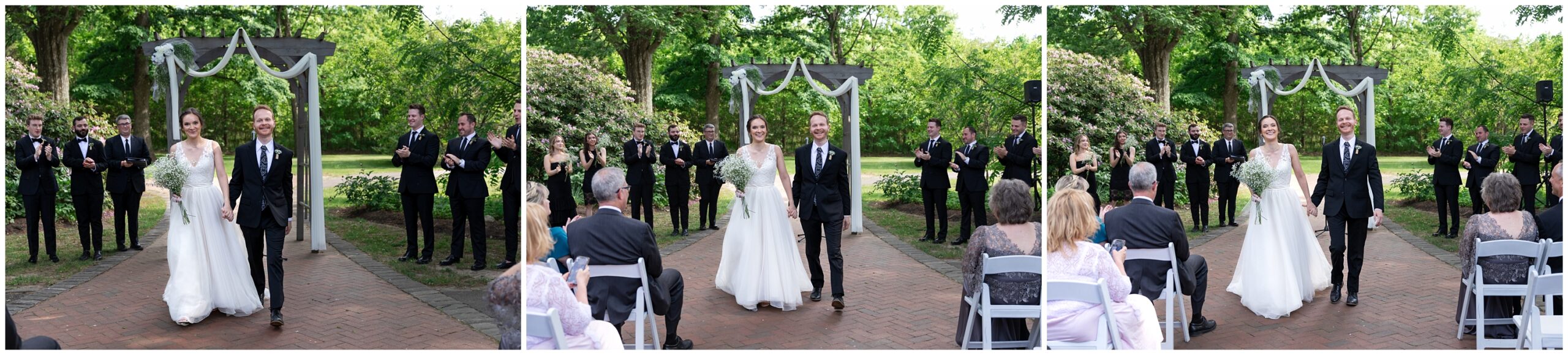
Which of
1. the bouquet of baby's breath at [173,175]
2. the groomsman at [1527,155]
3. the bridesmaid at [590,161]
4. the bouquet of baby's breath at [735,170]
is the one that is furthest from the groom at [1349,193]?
the bouquet of baby's breath at [173,175]

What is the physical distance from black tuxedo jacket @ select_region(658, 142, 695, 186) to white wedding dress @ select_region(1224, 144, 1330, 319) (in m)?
2.78

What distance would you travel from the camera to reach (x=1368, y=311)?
540cm

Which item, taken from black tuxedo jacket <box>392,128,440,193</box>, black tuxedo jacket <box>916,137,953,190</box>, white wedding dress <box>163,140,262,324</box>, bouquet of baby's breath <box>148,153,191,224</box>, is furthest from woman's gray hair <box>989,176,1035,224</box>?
bouquet of baby's breath <box>148,153,191,224</box>

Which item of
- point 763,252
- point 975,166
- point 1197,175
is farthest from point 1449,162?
point 763,252

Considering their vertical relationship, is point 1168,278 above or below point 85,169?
below

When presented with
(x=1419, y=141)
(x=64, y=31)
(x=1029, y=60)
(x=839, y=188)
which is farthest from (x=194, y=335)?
(x=1419, y=141)

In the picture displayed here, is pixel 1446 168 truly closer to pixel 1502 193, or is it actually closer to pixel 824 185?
pixel 1502 193

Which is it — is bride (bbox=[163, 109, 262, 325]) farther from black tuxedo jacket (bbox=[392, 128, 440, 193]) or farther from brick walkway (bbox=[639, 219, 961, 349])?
brick walkway (bbox=[639, 219, 961, 349])

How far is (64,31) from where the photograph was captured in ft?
20.5

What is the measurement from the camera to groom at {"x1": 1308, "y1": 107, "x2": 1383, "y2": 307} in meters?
5.38

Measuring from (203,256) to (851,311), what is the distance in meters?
3.37
